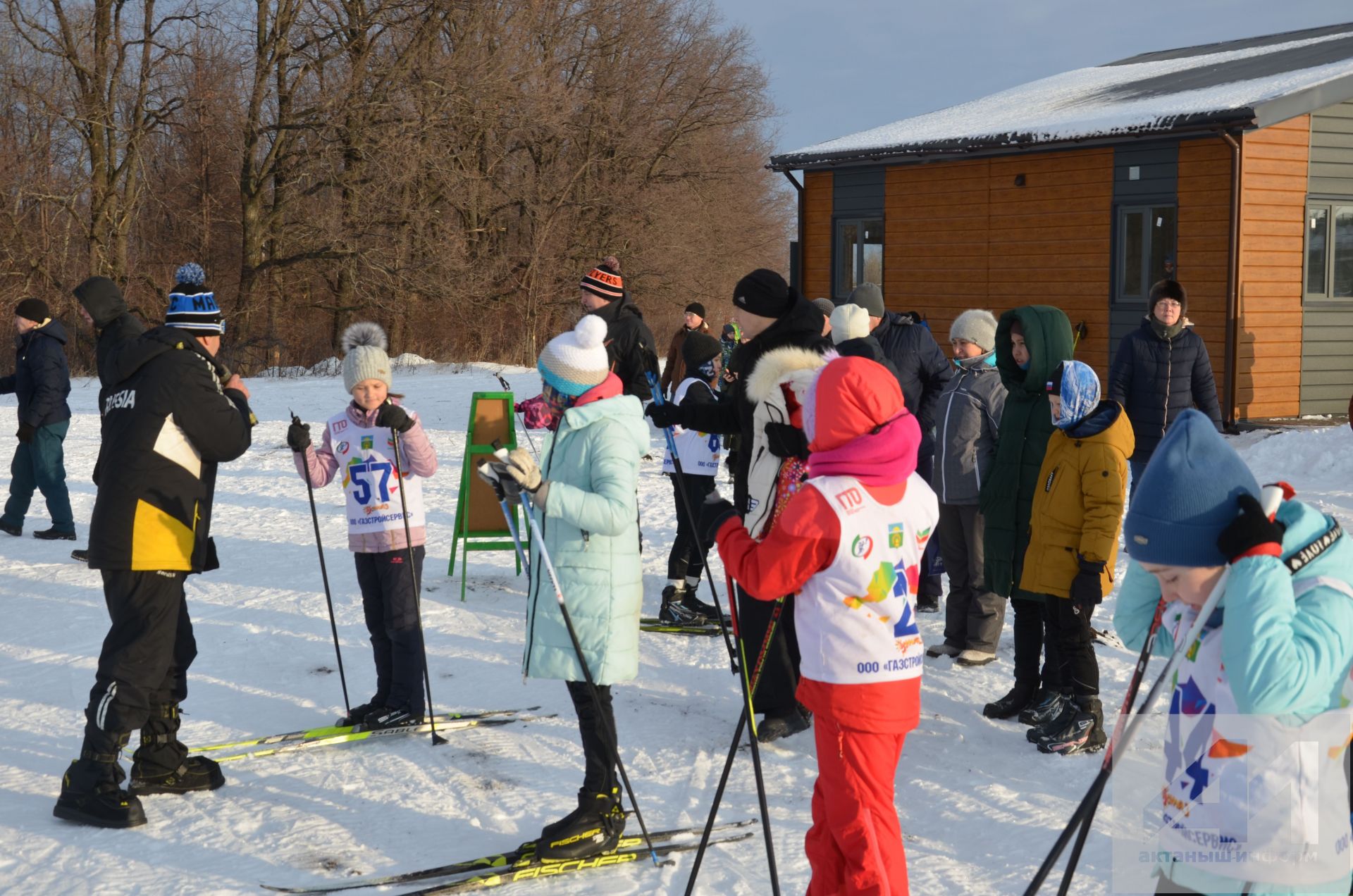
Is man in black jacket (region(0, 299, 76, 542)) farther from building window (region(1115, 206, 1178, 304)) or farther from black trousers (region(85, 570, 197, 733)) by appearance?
building window (region(1115, 206, 1178, 304))

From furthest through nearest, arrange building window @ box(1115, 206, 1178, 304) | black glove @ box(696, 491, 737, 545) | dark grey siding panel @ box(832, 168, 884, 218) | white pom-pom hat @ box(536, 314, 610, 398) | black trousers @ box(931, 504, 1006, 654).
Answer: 1. dark grey siding panel @ box(832, 168, 884, 218)
2. building window @ box(1115, 206, 1178, 304)
3. black trousers @ box(931, 504, 1006, 654)
4. white pom-pom hat @ box(536, 314, 610, 398)
5. black glove @ box(696, 491, 737, 545)

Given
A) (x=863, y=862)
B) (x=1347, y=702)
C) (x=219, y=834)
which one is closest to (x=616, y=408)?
(x=863, y=862)

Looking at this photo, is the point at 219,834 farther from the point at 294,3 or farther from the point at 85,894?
the point at 294,3

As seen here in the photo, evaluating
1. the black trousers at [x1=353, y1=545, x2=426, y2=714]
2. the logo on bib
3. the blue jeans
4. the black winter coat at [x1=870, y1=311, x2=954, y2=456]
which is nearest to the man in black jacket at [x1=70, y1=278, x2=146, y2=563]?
the black trousers at [x1=353, y1=545, x2=426, y2=714]

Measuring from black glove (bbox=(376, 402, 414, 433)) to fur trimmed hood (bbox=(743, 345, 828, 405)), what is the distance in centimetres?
146

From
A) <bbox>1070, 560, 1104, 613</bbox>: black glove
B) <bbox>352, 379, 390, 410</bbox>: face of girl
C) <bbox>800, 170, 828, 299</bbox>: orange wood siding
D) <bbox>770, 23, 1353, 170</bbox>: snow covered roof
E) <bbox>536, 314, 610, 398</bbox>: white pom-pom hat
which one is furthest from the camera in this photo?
<bbox>800, 170, 828, 299</bbox>: orange wood siding

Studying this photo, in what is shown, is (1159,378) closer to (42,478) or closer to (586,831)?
(586,831)

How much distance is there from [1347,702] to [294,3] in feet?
88.7

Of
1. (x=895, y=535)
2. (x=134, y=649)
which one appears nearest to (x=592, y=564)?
(x=895, y=535)

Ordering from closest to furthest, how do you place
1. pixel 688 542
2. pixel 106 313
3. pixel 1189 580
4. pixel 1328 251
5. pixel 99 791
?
pixel 1189 580, pixel 99 791, pixel 106 313, pixel 688 542, pixel 1328 251

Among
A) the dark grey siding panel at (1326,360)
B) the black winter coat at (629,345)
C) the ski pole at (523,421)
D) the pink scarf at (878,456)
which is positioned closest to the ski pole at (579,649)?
the pink scarf at (878,456)

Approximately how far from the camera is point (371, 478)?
5.21 metres

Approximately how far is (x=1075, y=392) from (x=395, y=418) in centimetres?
274

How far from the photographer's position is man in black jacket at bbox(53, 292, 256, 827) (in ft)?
14.2
